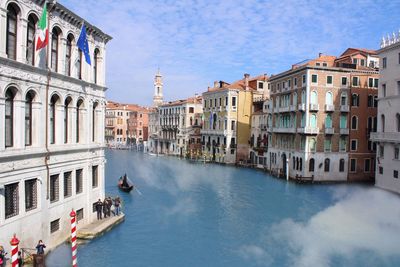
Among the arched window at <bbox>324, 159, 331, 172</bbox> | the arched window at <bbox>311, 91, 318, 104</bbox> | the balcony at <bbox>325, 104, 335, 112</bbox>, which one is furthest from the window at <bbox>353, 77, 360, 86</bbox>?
the arched window at <bbox>324, 159, 331, 172</bbox>

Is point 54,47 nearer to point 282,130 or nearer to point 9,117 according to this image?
point 9,117

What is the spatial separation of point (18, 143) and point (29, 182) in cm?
128

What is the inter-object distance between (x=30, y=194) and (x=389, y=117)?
21.9m

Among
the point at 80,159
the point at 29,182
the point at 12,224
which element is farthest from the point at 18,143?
the point at 80,159

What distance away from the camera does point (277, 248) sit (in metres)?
14.4

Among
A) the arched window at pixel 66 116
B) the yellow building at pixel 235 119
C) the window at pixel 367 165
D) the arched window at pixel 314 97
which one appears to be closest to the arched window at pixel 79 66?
the arched window at pixel 66 116

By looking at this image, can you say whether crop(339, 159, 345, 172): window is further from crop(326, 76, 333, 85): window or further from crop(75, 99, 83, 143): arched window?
crop(75, 99, 83, 143): arched window

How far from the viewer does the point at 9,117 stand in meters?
10.7

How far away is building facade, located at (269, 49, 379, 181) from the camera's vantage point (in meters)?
30.9

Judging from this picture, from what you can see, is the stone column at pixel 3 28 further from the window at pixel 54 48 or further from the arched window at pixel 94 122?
the arched window at pixel 94 122

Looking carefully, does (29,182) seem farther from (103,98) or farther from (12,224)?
(103,98)

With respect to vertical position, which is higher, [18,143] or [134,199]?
[18,143]

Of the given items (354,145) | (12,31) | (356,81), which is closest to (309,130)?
(354,145)

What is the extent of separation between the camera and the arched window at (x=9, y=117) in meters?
10.6
